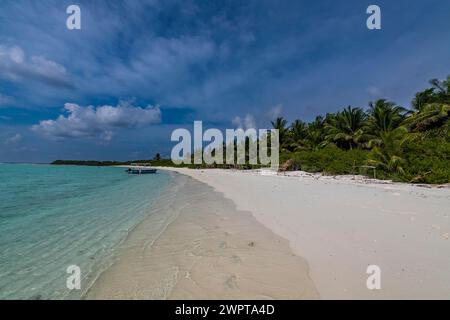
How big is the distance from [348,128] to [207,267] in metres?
29.4

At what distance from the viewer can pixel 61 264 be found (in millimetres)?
4133

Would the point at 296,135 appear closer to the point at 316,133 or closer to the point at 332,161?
the point at 316,133

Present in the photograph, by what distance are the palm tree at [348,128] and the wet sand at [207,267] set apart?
1030 inches

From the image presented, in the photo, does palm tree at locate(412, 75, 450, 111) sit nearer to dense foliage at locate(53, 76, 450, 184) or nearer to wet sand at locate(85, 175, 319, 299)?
dense foliage at locate(53, 76, 450, 184)

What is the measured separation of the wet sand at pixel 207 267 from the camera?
2.83 metres

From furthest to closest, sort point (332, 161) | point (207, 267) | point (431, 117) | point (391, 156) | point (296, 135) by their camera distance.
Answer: point (296, 135), point (332, 161), point (431, 117), point (391, 156), point (207, 267)

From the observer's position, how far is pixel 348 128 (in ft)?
93.6

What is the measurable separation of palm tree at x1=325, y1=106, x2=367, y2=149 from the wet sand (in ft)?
85.8

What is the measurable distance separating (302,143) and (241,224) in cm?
3232

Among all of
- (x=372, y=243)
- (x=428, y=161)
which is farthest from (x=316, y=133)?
(x=372, y=243)

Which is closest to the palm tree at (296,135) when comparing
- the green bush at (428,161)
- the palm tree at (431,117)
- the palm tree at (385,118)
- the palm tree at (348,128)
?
the palm tree at (348,128)

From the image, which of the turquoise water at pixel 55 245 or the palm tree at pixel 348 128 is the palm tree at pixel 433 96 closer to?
the palm tree at pixel 348 128
